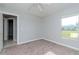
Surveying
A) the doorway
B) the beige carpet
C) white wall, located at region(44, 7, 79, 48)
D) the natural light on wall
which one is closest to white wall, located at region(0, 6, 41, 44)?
white wall, located at region(44, 7, 79, 48)

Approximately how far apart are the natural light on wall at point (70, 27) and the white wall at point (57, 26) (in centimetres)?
21

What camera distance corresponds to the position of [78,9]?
4.10m

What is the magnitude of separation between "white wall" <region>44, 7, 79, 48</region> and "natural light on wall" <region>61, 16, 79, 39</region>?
209 mm

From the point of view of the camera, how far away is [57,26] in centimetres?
591

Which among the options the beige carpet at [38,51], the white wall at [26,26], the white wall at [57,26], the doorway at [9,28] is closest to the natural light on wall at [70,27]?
the white wall at [57,26]

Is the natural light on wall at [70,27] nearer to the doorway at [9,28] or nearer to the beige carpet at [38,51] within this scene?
the beige carpet at [38,51]

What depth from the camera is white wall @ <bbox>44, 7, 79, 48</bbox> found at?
4379 millimetres

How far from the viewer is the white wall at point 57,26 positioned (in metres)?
4.38

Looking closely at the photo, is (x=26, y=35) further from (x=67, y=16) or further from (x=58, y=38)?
(x=67, y=16)

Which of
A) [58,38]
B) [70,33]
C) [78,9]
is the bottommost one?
[58,38]

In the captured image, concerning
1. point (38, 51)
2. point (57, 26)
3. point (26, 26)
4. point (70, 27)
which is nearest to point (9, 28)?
point (26, 26)

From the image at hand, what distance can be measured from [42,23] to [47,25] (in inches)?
31.6

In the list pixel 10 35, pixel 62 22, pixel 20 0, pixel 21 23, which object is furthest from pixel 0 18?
pixel 10 35

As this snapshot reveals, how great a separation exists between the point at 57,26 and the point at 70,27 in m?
1.27
